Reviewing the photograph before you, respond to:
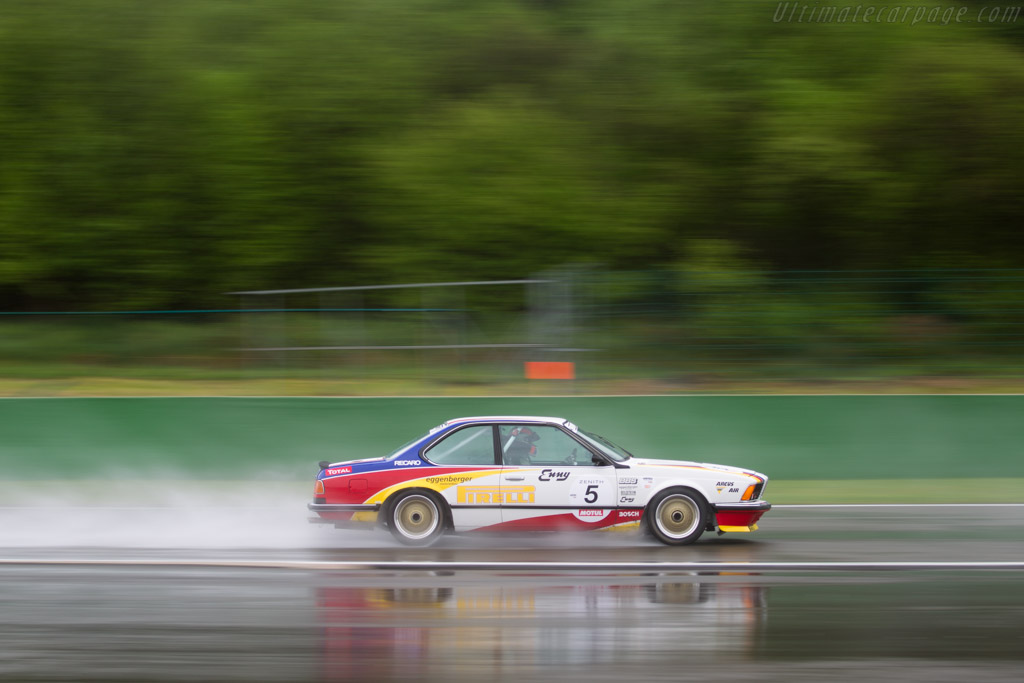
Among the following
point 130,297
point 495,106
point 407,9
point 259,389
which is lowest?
point 259,389

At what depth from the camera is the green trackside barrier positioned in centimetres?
1436

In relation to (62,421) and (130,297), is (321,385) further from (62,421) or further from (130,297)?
(130,297)

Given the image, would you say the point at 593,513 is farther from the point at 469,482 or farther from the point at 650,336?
the point at 650,336

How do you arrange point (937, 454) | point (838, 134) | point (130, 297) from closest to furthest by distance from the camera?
point (937, 454), point (838, 134), point (130, 297)

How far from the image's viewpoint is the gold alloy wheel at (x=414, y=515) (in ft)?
30.7

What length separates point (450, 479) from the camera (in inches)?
369

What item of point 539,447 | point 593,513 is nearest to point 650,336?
point 539,447

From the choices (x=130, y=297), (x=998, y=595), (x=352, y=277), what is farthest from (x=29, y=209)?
(x=998, y=595)

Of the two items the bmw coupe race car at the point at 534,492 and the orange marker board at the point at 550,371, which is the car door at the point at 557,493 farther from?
the orange marker board at the point at 550,371

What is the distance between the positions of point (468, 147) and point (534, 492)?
43.9 ft

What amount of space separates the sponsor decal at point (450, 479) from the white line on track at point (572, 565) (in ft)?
3.42

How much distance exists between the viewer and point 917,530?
10195 millimetres

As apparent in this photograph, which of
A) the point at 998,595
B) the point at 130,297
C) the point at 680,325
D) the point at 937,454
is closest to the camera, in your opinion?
the point at 998,595

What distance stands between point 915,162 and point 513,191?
8.42m
